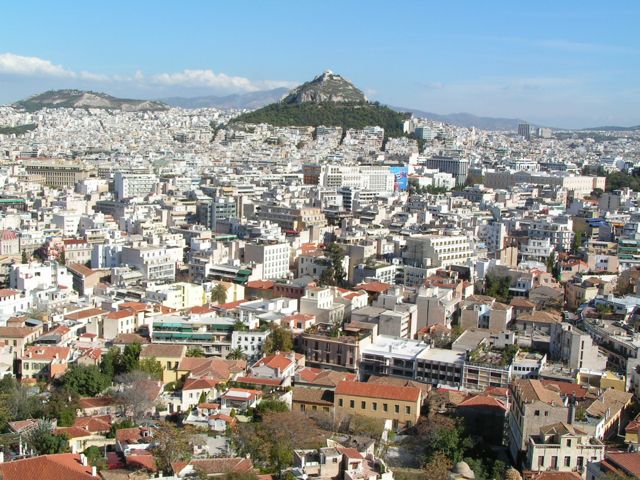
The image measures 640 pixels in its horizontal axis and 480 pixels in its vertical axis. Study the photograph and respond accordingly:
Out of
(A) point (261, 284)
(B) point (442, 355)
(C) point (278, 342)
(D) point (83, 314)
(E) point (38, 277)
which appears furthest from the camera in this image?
(A) point (261, 284)

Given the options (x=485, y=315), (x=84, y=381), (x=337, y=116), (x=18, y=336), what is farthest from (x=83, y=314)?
(x=337, y=116)

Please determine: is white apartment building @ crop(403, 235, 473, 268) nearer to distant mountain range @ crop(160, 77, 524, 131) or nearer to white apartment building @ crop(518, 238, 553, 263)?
white apartment building @ crop(518, 238, 553, 263)

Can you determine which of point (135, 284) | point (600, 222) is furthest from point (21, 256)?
point (600, 222)

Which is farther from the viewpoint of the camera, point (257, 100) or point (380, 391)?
point (257, 100)

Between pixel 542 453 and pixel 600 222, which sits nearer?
pixel 542 453

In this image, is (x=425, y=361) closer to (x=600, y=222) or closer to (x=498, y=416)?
(x=498, y=416)

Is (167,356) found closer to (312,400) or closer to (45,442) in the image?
(312,400)

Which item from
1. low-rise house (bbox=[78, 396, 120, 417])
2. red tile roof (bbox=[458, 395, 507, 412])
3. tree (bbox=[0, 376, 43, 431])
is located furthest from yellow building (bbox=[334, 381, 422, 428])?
tree (bbox=[0, 376, 43, 431])
